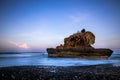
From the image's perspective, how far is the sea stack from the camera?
26453 mm

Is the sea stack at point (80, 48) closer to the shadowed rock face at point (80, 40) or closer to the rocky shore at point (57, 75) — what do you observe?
the shadowed rock face at point (80, 40)

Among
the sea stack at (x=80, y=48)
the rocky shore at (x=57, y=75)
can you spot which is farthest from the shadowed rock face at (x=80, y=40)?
the rocky shore at (x=57, y=75)

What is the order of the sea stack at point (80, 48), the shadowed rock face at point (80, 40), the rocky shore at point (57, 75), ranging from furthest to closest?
the shadowed rock face at point (80, 40) → the sea stack at point (80, 48) → the rocky shore at point (57, 75)

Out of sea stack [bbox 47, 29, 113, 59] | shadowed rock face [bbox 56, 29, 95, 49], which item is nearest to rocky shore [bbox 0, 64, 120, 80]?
sea stack [bbox 47, 29, 113, 59]

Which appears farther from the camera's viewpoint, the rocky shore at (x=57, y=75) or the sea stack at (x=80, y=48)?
the sea stack at (x=80, y=48)

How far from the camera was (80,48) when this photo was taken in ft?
93.5

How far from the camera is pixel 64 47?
31.6 meters

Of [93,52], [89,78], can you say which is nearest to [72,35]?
[93,52]

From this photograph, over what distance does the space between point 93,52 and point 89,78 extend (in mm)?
20862

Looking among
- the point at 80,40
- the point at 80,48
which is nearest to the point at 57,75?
the point at 80,48

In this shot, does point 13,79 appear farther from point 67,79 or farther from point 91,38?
point 91,38

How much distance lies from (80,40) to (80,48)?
3180mm

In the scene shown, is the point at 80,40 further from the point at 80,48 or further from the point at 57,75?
the point at 57,75

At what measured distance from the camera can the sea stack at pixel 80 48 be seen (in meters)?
26.5
